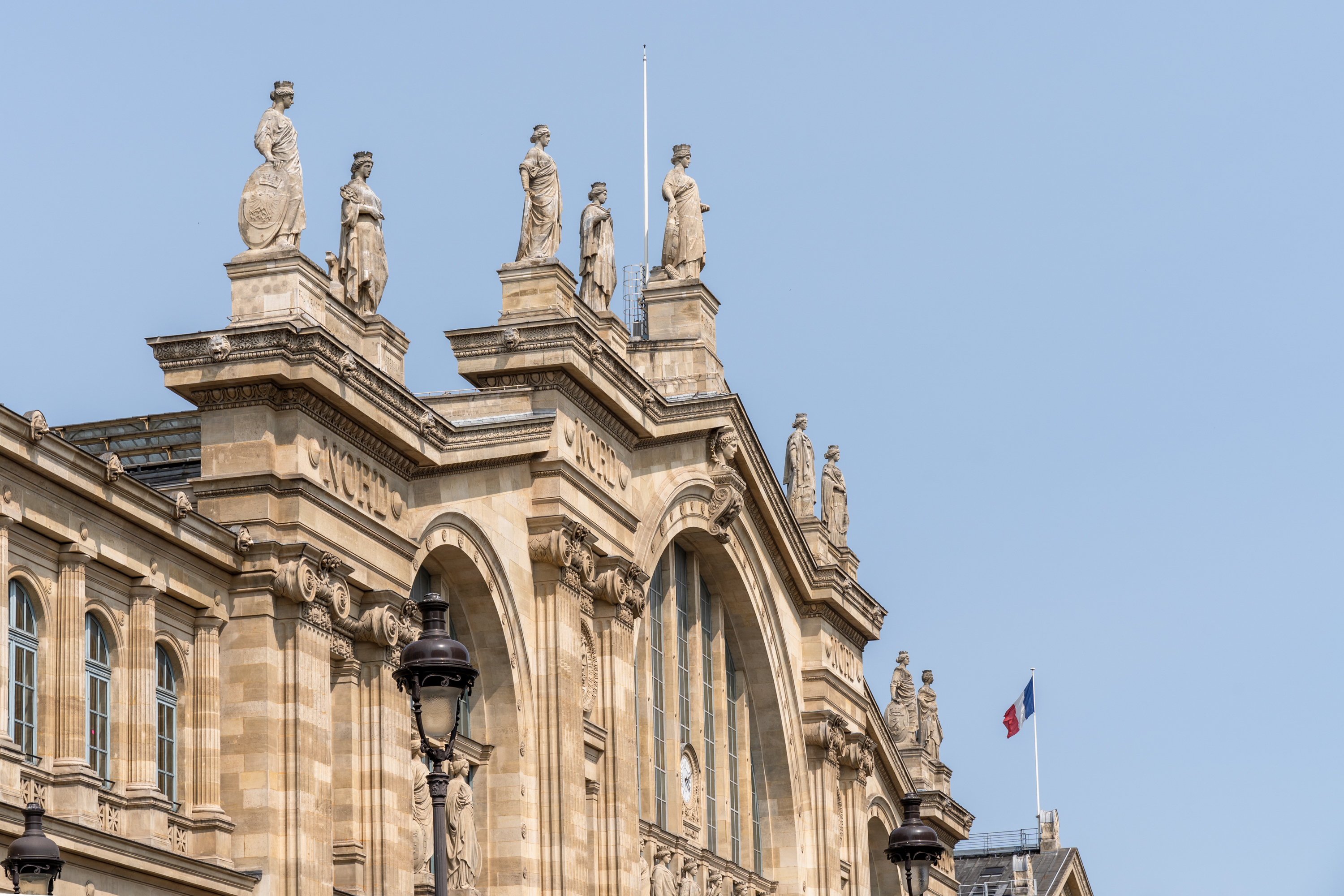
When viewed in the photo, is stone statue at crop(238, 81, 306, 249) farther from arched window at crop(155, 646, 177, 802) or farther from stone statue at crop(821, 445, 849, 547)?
stone statue at crop(821, 445, 849, 547)

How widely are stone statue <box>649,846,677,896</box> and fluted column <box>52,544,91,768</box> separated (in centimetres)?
1789

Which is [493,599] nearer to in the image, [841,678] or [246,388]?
[246,388]

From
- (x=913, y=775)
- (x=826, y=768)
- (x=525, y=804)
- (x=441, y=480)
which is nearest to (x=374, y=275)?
(x=441, y=480)

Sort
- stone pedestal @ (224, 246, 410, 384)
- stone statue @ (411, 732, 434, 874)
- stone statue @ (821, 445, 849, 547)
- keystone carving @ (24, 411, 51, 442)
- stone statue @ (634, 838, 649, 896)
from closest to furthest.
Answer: keystone carving @ (24, 411, 51, 442), stone pedestal @ (224, 246, 410, 384), stone statue @ (411, 732, 434, 874), stone statue @ (634, 838, 649, 896), stone statue @ (821, 445, 849, 547)

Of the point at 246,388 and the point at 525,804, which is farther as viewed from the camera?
the point at 525,804

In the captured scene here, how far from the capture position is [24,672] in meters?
31.0

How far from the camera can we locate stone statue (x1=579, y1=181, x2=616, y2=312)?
46.8m

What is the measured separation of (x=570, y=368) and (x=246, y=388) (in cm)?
911

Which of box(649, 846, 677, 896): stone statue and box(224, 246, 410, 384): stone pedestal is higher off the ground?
box(224, 246, 410, 384): stone pedestal

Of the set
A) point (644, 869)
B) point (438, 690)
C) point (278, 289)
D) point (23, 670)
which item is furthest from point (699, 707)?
point (438, 690)

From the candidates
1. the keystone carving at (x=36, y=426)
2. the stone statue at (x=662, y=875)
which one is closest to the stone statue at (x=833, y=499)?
the stone statue at (x=662, y=875)

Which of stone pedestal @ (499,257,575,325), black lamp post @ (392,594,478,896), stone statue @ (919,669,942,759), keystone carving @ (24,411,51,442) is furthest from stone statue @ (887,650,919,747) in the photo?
black lamp post @ (392,594,478,896)

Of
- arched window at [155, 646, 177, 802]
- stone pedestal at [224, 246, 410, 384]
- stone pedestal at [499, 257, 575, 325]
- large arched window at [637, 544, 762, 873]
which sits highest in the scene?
stone pedestal at [499, 257, 575, 325]

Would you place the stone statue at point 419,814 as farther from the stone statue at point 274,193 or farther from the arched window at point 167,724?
the stone statue at point 274,193
